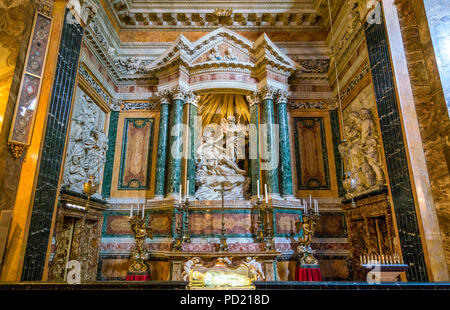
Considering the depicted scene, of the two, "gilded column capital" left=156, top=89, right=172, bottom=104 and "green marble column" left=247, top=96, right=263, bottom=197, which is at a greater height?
"gilded column capital" left=156, top=89, right=172, bottom=104

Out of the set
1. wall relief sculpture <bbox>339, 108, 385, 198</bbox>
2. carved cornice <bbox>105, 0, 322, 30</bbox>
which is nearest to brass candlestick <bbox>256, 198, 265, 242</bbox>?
wall relief sculpture <bbox>339, 108, 385, 198</bbox>

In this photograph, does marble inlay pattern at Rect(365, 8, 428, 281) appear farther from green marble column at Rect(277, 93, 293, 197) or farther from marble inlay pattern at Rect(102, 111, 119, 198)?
marble inlay pattern at Rect(102, 111, 119, 198)

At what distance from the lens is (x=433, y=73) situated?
4.59 m

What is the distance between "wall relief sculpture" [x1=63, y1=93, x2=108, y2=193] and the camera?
616 cm

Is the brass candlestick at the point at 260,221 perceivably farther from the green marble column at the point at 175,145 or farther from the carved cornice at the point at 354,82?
A: the carved cornice at the point at 354,82

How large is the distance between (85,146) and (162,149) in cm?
185

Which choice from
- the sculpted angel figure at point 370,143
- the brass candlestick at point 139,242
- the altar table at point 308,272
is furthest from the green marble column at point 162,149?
the sculpted angel figure at point 370,143

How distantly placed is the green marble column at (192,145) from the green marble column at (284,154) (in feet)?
7.61

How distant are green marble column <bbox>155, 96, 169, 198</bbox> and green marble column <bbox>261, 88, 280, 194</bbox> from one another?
2628mm

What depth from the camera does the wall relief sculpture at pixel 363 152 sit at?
6.09 m

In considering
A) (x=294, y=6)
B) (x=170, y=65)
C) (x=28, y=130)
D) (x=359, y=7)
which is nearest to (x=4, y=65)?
(x=28, y=130)

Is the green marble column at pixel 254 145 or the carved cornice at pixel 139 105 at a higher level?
the carved cornice at pixel 139 105

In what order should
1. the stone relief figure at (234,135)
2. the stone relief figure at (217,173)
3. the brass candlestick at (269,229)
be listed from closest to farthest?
the brass candlestick at (269,229)
the stone relief figure at (217,173)
the stone relief figure at (234,135)

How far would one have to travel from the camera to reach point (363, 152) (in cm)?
646
